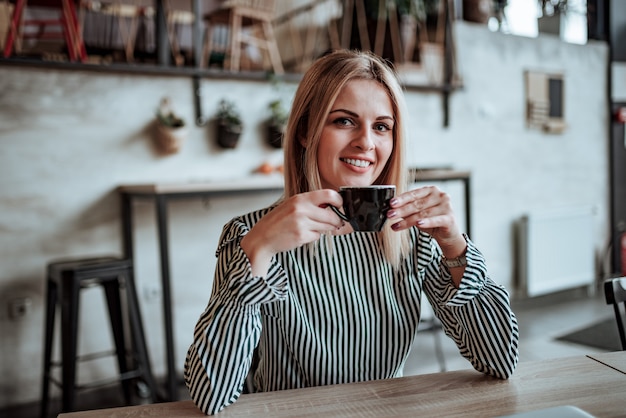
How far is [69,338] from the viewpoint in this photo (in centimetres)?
252

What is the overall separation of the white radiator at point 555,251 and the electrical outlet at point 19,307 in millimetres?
3683

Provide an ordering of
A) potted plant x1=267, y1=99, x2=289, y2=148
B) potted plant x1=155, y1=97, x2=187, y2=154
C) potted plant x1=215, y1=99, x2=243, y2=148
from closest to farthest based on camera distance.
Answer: potted plant x1=155, y1=97, x2=187, y2=154, potted plant x1=215, y1=99, x2=243, y2=148, potted plant x1=267, y1=99, x2=289, y2=148

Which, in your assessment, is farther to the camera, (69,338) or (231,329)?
(69,338)

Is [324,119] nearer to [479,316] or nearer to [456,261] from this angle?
[456,261]

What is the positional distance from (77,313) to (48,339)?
→ 0.36 m

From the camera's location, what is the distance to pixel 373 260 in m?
1.32

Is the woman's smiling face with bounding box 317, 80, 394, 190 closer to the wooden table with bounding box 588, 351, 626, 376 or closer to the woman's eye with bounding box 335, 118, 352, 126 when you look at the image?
the woman's eye with bounding box 335, 118, 352, 126

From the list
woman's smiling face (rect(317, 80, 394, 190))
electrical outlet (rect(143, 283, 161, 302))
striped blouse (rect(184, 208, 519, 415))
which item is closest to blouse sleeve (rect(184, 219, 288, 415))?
striped blouse (rect(184, 208, 519, 415))

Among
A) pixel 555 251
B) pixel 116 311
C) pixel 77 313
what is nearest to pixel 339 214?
pixel 77 313

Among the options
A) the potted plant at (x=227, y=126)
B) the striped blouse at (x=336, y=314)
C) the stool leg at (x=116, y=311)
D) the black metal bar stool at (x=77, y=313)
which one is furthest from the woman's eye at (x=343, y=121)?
the potted plant at (x=227, y=126)

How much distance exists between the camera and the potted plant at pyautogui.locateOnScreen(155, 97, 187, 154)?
328 cm

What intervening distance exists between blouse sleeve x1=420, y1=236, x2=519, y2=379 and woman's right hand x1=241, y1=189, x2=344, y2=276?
0.98 feet

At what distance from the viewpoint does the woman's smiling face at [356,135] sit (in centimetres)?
125

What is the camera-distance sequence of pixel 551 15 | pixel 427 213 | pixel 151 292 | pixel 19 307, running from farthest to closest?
pixel 551 15, pixel 151 292, pixel 19 307, pixel 427 213
